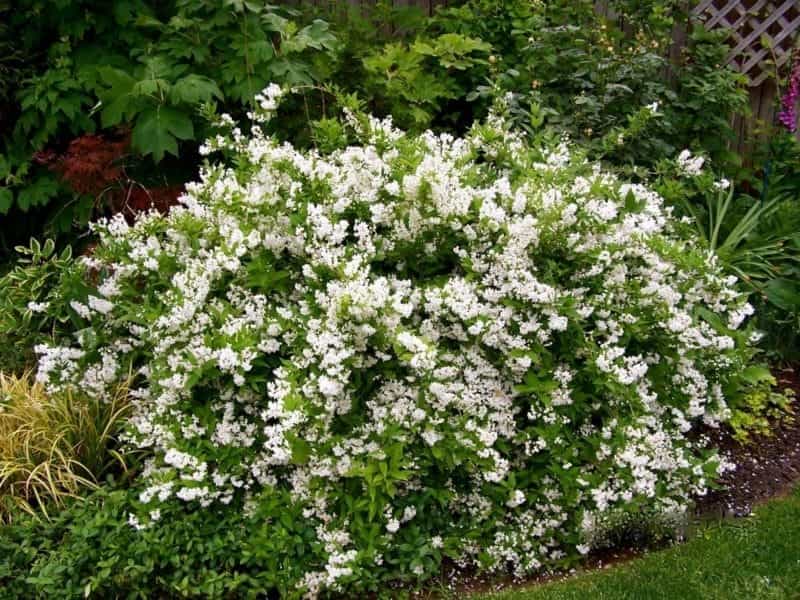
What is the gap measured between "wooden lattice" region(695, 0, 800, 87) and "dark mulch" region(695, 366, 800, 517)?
3.08 meters

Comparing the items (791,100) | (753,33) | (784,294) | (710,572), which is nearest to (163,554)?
(710,572)

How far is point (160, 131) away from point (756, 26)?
14.4ft

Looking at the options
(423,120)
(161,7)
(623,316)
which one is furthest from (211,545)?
(161,7)

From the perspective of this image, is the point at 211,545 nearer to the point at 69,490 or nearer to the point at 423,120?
the point at 69,490

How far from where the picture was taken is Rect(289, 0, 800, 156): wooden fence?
253 inches

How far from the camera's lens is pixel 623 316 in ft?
12.1

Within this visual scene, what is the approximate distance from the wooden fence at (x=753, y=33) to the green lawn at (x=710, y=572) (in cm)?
379

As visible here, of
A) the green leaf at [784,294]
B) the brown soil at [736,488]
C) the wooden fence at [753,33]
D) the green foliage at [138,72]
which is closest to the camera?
the brown soil at [736,488]

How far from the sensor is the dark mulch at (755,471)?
3.96 meters

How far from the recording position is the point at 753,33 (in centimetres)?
647

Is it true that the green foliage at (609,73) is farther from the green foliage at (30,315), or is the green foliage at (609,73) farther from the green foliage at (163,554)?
the green foliage at (163,554)

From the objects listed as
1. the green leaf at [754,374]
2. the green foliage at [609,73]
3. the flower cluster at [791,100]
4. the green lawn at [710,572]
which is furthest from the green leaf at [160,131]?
the flower cluster at [791,100]

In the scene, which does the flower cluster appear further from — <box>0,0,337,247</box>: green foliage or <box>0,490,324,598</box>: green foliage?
<box>0,490,324,598</box>: green foliage

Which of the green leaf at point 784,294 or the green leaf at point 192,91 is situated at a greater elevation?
the green leaf at point 784,294
